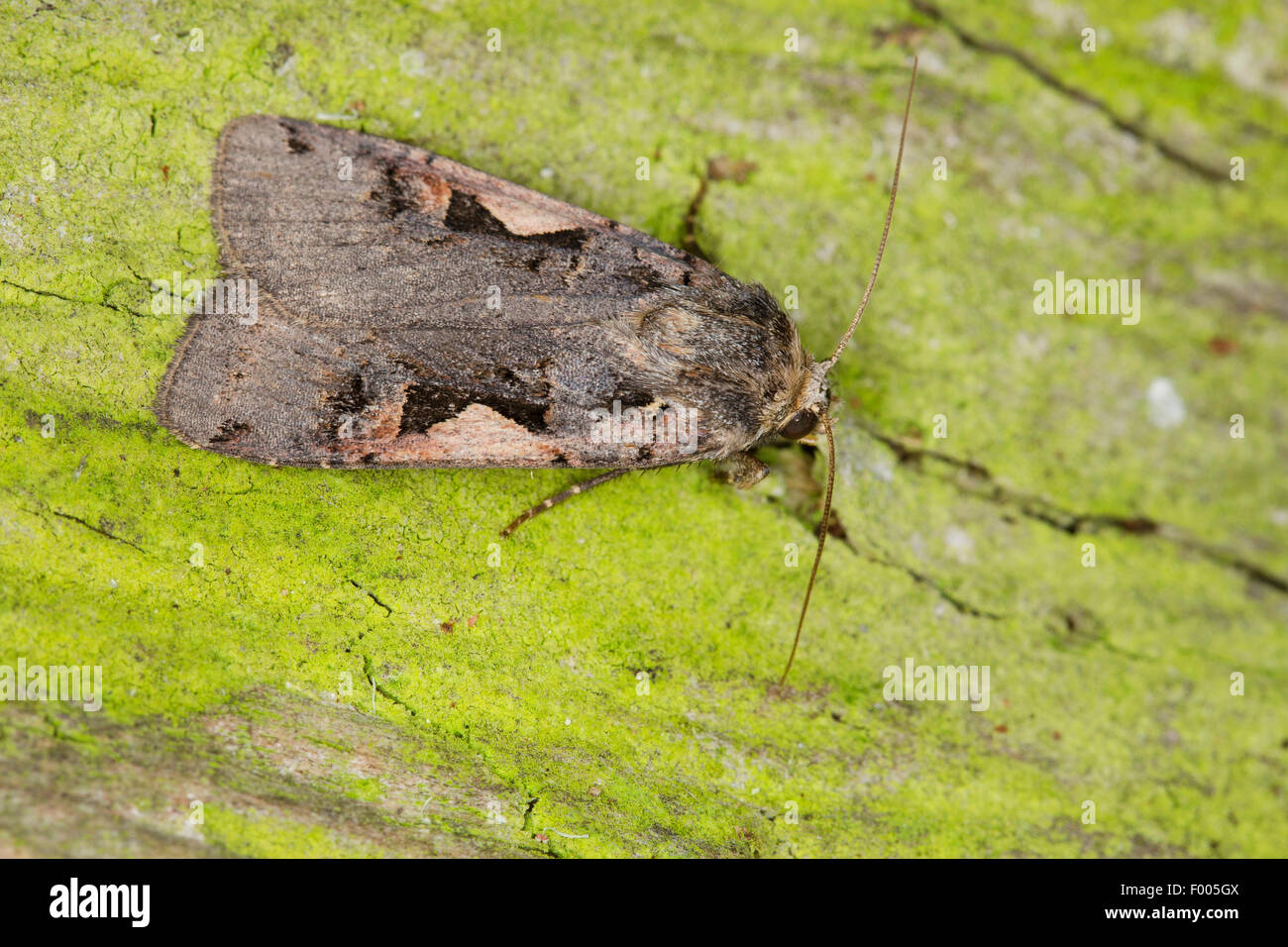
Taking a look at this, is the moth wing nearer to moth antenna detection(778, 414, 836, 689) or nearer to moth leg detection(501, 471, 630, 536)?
moth leg detection(501, 471, 630, 536)

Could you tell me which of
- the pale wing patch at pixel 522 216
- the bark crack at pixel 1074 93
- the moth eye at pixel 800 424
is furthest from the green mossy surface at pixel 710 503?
the pale wing patch at pixel 522 216

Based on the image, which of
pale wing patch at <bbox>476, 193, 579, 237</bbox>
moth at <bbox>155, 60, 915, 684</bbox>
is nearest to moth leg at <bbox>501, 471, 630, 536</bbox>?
moth at <bbox>155, 60, 915, 684</bbox>

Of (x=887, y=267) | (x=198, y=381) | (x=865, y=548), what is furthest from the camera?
(x=887, y=267)

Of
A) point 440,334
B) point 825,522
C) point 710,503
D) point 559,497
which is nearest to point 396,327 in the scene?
point 440,334

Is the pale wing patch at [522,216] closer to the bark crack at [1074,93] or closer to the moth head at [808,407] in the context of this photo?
the moth head at [808,407]

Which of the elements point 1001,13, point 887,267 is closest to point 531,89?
point 887,267

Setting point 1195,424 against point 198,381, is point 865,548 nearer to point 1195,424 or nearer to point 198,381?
point 1195,424
